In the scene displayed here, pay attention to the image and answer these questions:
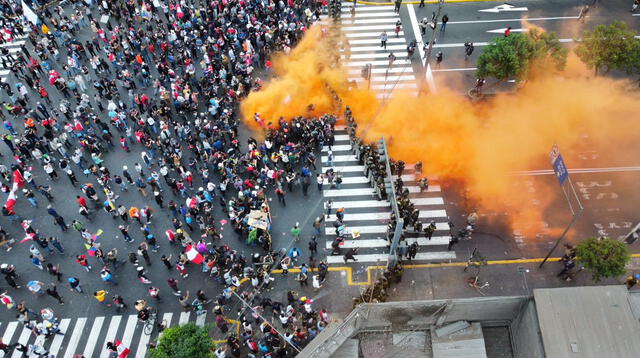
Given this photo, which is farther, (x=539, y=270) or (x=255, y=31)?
(x=255, y=31)

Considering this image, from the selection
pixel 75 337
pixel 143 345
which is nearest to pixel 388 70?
pixel 143 345

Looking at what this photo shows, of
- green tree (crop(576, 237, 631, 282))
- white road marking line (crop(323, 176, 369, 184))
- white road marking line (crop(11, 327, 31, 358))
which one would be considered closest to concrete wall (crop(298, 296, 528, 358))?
green tree (crop(576, 237, 631, 282))

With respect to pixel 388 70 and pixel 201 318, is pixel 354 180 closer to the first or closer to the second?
pixel 388 70

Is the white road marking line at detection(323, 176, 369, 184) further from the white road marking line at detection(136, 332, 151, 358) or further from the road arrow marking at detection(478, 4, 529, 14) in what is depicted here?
the road arrow marking at detection(478, 4, 529, 14)

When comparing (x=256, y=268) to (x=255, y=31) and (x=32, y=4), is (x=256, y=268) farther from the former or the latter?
(x=32, y=4)

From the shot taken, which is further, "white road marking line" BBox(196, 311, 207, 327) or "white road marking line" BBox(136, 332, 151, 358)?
"white road marking line" BBox(196, 311, 207, 327)

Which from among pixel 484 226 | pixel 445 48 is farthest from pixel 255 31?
pixel 484 226
